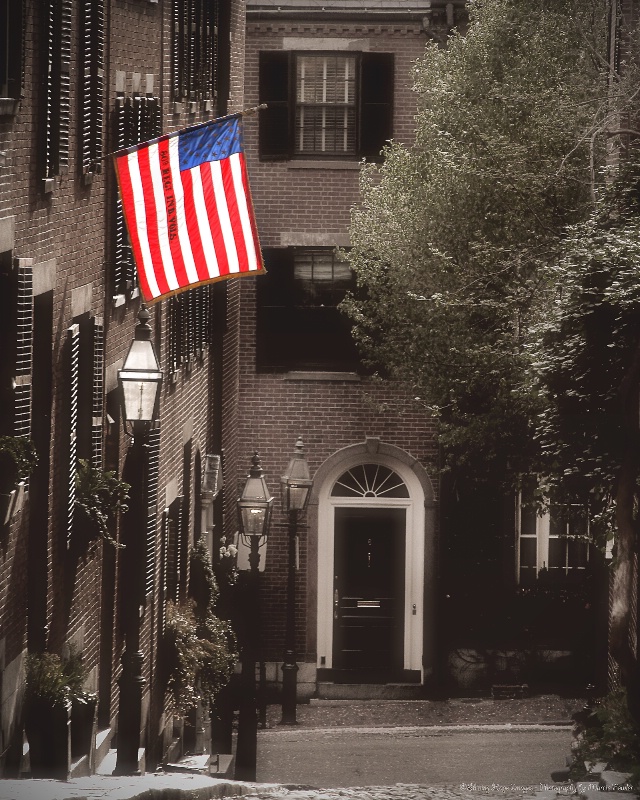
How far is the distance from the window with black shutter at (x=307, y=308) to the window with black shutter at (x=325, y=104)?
5.77ft

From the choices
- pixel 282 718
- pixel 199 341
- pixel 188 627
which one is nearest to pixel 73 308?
pixel 188 627

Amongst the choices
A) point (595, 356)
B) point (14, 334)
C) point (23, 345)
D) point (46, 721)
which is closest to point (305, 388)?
point (595, 356)

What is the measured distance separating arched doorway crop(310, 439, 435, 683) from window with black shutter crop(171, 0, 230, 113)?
6669 millimetres

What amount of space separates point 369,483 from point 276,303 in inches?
136

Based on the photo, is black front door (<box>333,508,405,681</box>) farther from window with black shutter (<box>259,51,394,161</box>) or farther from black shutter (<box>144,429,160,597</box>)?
black shutter (<box>144,429,160,597</box>)

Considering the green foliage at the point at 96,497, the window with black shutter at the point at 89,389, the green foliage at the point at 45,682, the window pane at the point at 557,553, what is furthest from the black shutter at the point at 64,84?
the window pane at the point at 557,553

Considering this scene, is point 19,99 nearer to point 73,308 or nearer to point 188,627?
point 73,308

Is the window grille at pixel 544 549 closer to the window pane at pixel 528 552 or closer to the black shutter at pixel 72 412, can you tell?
the window pane at pixel 528 552

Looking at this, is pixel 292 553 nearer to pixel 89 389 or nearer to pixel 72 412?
pixel 89 389

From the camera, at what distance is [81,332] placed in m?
13.3

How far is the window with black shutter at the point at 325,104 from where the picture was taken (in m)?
24.5

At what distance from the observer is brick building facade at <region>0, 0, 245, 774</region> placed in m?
10.5

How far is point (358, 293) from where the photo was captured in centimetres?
2428

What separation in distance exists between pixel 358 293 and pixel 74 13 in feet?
40.9
